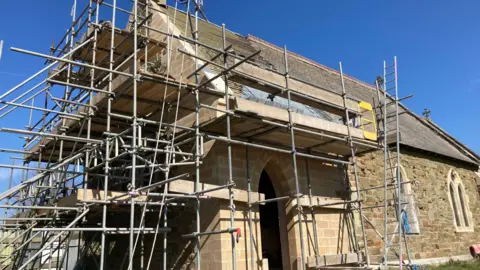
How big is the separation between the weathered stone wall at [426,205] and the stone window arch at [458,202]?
0.31 meters

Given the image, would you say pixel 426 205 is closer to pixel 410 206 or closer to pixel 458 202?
pixel 410 206

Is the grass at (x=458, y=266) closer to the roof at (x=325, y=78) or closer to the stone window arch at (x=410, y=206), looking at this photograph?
the stone window arch at (x=410, y=206)

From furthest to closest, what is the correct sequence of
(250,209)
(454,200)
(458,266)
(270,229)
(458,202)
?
(458,202)
(454,200)
(458,266)
(270,229)
(250,209)

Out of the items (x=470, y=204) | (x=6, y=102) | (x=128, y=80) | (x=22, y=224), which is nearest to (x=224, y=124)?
(x=128, y=80)

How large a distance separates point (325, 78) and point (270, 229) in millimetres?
7974

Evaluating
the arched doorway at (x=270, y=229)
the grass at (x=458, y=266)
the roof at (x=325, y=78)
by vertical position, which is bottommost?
the grass at (x=458, y=266)

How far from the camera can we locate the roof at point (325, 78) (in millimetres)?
12812

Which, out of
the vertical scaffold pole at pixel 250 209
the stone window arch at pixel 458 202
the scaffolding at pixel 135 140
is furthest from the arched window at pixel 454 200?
the vertical scaffold pole at pixel 250 209

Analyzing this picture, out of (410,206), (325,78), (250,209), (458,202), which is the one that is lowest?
(250,209)

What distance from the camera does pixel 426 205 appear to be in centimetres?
1483

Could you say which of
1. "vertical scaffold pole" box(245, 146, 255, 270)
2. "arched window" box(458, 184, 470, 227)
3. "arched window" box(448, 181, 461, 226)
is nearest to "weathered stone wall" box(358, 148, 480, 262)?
"arched window" box(458, 184, 470, 227)

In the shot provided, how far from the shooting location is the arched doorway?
12.4m

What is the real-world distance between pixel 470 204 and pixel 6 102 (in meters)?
18.6

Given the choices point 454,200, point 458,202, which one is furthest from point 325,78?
point 458,202
